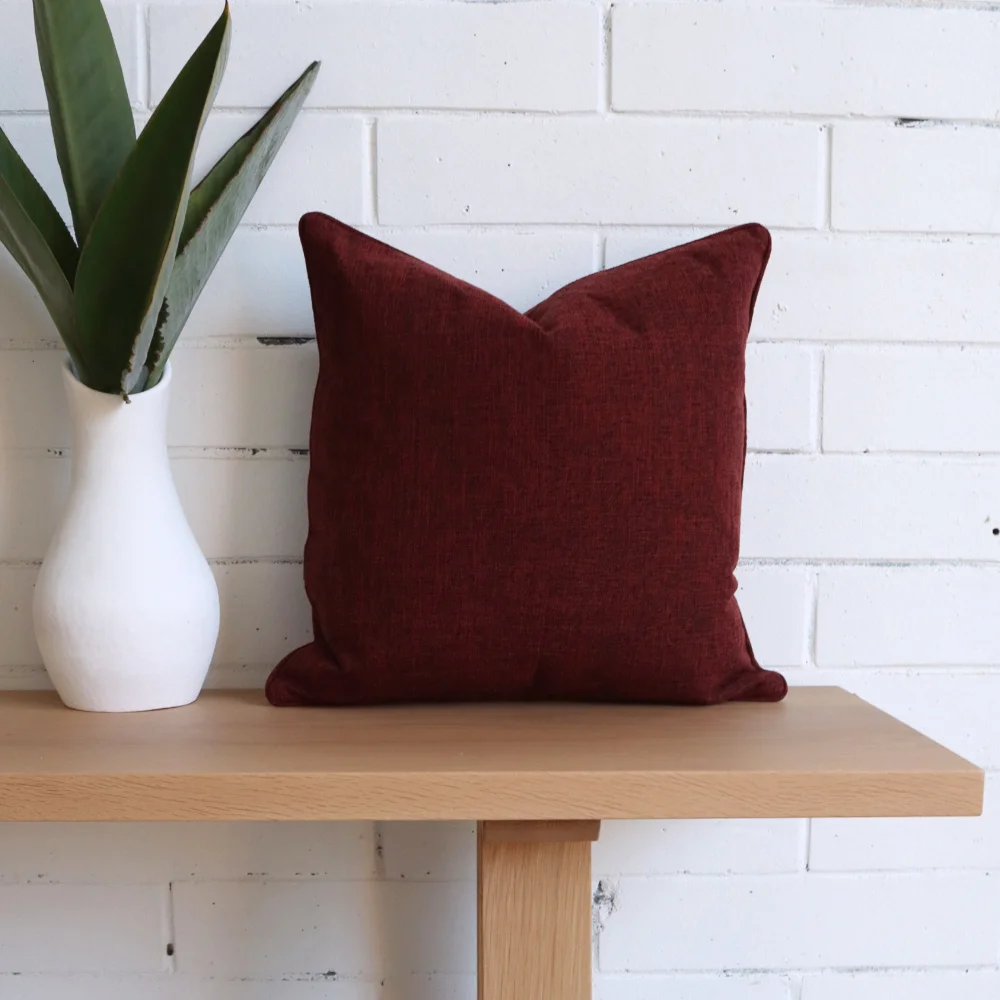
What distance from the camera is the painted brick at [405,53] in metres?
0.88

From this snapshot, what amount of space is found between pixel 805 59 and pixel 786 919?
Result: 79 centimetres

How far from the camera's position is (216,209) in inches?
29.0

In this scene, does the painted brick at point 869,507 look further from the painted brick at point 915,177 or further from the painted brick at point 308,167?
the painted brick at point 308,167

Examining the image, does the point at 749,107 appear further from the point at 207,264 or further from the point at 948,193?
the point at 207,264

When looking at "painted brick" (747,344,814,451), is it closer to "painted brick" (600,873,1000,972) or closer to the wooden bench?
the wooden bench

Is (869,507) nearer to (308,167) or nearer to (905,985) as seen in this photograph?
(905,985)

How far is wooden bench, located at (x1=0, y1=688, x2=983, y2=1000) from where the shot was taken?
1.98 feet

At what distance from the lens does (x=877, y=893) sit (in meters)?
0.96

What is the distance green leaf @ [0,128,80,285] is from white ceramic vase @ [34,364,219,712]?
0.10m

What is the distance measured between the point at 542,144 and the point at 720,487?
356 millimetres

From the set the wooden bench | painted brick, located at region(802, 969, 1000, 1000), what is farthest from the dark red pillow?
painted brick, located at region(802, 969, 1000, 1000)

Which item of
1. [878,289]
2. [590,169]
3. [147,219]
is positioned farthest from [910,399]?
[147,219]

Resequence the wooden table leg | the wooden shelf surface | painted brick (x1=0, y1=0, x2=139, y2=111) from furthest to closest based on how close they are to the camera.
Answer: painted brick (x1=0, y1=0, x2=139, y2=111), the wooden table leg, the wooden shelf surface

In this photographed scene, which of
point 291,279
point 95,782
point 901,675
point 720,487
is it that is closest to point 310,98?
point 291,279
